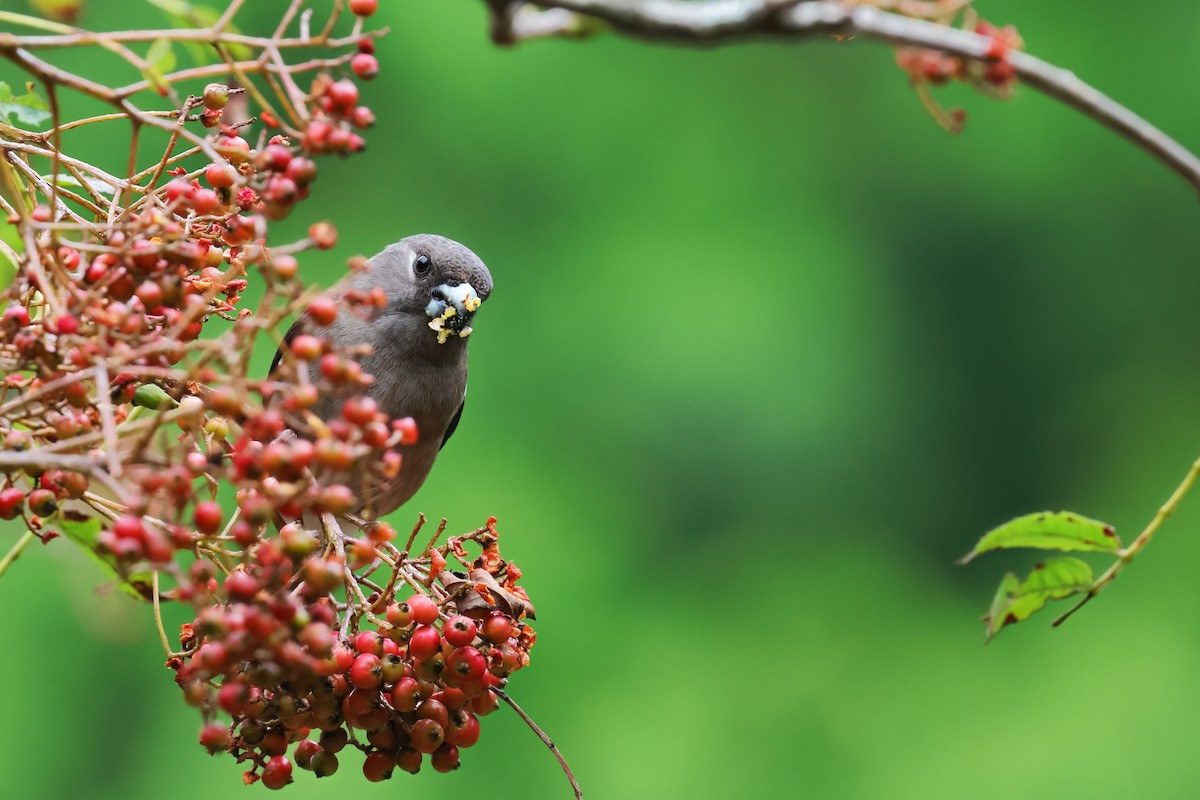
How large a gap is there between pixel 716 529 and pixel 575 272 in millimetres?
1386

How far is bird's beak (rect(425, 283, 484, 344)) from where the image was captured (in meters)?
2.58

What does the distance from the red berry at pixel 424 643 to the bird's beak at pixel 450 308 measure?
4.34 ft

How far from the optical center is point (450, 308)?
258 centimetres

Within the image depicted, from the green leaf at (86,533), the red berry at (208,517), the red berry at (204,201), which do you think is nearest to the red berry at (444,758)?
the green leaf at (86,533)

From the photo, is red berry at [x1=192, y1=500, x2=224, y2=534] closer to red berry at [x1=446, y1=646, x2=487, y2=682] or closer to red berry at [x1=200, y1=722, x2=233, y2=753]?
red berry at [x1=200, y1=722, x2=233, y2=753]

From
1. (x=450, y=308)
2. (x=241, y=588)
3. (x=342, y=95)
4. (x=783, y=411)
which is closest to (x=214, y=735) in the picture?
(x=241, y=588)

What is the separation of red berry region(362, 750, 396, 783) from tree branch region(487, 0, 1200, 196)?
822 mm

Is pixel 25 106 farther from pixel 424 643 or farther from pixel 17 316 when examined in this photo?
pixel 424 643

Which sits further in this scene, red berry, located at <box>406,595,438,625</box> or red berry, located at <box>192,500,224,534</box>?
red berry, located at <box>406,595,438,625</box>

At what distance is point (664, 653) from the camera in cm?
598

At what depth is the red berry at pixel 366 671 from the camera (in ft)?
4.13

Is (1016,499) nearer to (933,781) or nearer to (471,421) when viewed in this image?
(933,781)

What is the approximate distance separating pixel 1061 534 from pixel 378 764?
0.71 meters

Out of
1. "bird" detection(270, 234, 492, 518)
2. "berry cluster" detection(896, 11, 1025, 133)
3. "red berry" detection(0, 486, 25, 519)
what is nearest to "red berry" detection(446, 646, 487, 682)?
"red berry" detection(0, 486, 25, 519)
